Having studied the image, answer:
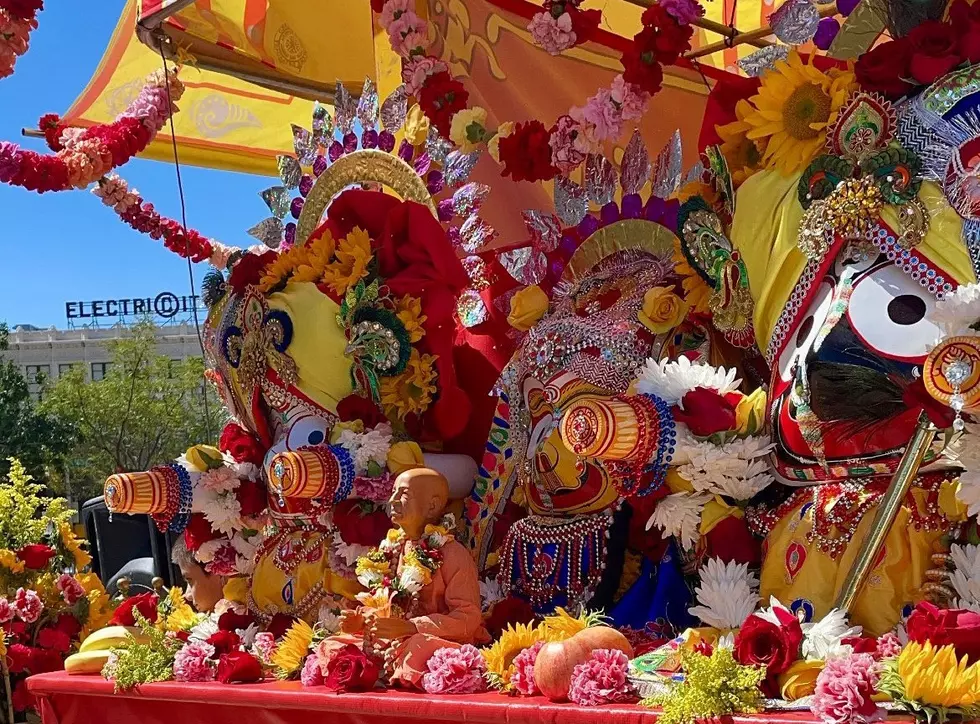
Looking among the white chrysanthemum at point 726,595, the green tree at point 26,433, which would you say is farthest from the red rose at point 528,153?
the green tree at point 26,433

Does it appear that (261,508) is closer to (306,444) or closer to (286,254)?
(306,444)

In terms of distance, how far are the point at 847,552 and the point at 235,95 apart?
497 centimetres

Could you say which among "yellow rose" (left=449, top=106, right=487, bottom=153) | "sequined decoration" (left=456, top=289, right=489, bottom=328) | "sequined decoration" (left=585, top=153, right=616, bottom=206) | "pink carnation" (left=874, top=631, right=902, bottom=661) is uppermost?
"yellow rose" (left=449, top=106, right=487, bottom=153)

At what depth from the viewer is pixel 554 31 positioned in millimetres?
3742

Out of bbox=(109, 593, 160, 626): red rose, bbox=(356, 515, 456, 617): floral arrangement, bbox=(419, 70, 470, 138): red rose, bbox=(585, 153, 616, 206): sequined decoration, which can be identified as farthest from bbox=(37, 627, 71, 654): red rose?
bbox=(585, 153, 616, 206): sequined decoration

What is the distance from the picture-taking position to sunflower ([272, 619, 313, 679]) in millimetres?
3646

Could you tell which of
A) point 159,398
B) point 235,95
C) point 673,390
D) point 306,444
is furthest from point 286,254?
point 159,398

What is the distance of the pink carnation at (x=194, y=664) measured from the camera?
12.8 feet

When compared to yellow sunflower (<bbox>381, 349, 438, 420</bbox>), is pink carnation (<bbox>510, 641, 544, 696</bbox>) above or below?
below

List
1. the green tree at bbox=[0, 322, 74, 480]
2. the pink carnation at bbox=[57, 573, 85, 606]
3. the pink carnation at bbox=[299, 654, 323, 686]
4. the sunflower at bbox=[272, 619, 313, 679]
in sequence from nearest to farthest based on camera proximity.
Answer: the pink carnation at bbox=[299, 654, 323, 686] < the sunflower at bbox=[272, 619, 313, 679] < the pink carnation at bbox=[57, 573, 85, 606] < the green tree at bbox=[0, 322, 74, 480]

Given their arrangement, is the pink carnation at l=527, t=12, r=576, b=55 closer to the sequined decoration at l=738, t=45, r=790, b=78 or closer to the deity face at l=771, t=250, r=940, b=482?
the sequined decoration at l=738, t=45, r=790, b=78

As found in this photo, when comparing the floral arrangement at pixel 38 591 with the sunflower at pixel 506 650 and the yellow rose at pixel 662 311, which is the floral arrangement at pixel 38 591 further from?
the yellow rose at pixel 662 311

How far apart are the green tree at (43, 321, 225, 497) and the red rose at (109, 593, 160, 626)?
19.3m

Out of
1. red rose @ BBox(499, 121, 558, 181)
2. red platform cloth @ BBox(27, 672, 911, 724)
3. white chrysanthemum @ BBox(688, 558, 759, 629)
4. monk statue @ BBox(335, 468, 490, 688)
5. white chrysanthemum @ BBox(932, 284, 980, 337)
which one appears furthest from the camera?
red rose @ BBox(499, 121, 558, 181)
